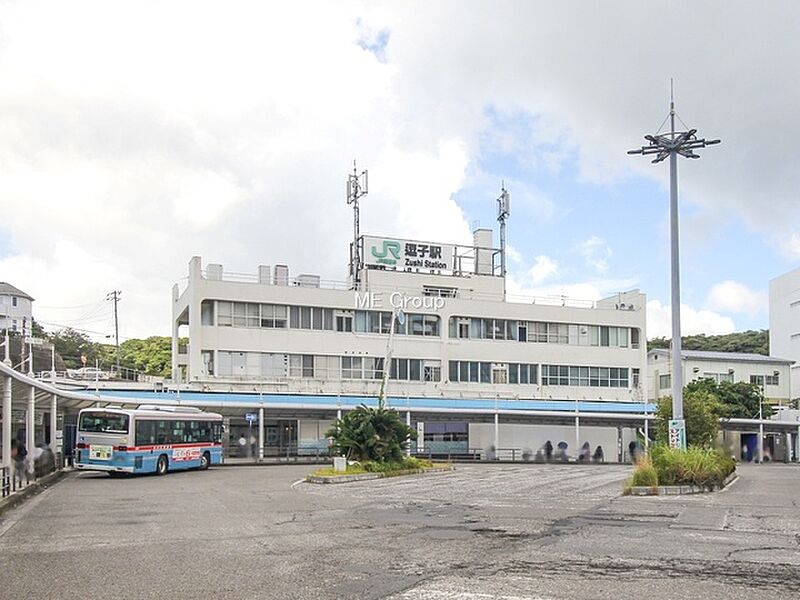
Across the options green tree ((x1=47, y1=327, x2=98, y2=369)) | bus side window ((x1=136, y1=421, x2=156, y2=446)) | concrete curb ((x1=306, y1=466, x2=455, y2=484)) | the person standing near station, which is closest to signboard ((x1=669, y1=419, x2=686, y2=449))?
concrete curb ((x1=306, y1=466, x2=455, y2=484))

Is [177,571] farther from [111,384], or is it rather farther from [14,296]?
[14,296]

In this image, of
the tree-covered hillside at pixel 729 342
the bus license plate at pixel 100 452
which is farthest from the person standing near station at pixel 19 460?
the tree-covered hillside at pixel 729 342

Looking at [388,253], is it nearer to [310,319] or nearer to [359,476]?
[310,319]

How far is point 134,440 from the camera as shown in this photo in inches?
1270

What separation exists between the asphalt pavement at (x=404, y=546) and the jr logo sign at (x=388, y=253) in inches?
1461

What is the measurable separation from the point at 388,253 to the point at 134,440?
100 feet

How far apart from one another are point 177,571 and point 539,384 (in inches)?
2090

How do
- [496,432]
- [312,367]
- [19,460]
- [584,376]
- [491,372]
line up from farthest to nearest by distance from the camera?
1. [584,376]
2. [491,372]
3. [312,367]
4. [496,432]
5. [19,460]

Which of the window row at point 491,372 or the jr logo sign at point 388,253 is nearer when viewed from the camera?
the jr logo sign at point 388,253

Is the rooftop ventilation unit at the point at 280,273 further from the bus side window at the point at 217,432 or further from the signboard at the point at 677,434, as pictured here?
the signboard at the point at 677,434

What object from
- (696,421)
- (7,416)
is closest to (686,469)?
(696,421)

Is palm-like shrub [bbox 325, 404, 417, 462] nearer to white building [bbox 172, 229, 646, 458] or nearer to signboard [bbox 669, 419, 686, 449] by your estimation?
signboard [bbox 669, 419, 686, 449]

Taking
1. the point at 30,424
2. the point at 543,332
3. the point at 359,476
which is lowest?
the point at 359,476

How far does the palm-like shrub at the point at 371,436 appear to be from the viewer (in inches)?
1313
